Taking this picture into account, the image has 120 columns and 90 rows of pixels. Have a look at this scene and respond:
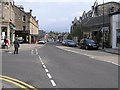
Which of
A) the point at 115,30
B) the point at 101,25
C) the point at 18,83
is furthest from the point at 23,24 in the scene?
the point at 18,83

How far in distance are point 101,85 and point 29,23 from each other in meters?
86.0

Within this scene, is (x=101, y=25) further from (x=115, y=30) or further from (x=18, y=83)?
(x=18, y=83)

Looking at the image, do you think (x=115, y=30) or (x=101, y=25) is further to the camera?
(x=101, y=25)

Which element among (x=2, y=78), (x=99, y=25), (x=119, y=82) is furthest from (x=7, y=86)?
(x=99, y=25)

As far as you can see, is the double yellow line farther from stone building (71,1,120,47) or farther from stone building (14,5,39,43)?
stone building (14,5,39,43)

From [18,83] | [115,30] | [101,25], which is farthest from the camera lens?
[101,25]

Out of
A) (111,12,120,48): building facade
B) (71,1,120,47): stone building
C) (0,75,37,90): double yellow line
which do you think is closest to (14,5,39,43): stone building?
(71,1,120,47): stone building

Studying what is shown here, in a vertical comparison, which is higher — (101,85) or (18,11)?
(18,11)

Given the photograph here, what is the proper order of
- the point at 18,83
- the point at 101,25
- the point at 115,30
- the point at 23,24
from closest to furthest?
1. the point at 18,83
2. the point at 115,30
3. the point at 101,25
4. the point at 23,24

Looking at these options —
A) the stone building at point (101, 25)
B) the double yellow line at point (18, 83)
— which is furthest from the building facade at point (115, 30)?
the double yellow line at point (18, 83)

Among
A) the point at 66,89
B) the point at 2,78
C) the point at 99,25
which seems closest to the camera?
the point at 66,89

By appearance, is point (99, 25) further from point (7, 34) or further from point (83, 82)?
point (83, 82)

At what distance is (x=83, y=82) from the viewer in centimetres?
1254

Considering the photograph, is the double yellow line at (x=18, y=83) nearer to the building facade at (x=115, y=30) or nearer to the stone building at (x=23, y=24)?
the building facade at (x=115, y=30)
